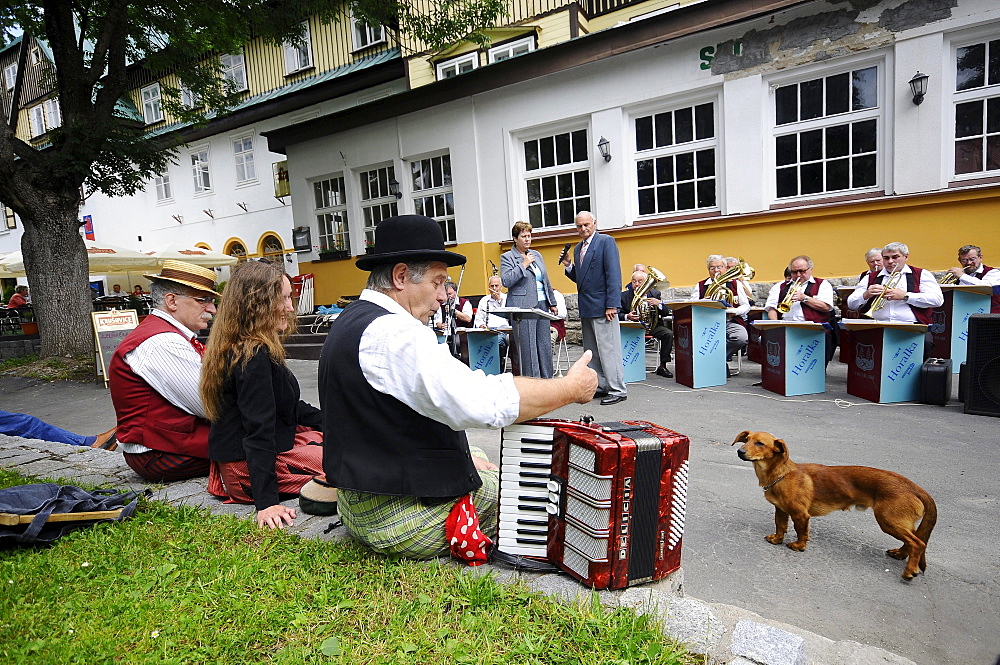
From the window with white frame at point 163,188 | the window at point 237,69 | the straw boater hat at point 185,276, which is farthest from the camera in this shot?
the window with white frame at point 163,188

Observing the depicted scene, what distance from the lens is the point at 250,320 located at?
9.92ft

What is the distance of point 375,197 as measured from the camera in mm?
14500

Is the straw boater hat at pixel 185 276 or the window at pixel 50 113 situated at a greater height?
the window at pixel 50 113

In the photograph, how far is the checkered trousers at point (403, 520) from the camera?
2285mm

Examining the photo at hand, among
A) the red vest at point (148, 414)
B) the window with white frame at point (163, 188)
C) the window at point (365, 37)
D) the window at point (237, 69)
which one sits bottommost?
the red vest at point (148, 414)

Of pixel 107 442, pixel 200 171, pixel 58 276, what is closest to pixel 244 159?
pixel 200 171

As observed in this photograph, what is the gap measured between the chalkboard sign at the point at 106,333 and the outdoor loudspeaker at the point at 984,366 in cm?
1208

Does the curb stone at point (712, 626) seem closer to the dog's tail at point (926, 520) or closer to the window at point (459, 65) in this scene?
the dog's tail at point (926, 520)

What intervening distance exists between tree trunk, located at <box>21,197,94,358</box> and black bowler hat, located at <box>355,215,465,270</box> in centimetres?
1122

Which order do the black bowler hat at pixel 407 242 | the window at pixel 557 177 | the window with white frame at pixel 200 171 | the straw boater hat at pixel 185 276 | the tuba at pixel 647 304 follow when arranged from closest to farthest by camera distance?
the black bowler hat at pixel 407 242 → the straw boater hat at pixel 185 276 → the tuba at pixel 647 304 → the window at pixel 557 177 → the window with white frame at pixel 200 171

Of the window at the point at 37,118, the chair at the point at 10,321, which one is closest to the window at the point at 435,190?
the chair at the point at 10,321

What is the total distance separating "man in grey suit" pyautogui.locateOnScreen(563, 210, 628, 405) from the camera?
661cm

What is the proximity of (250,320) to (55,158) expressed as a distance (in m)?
9.97

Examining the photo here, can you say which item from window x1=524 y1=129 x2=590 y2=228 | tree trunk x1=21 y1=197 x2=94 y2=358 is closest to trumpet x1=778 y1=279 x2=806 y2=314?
window x1=524 y1=129 x2=590 y2=228
